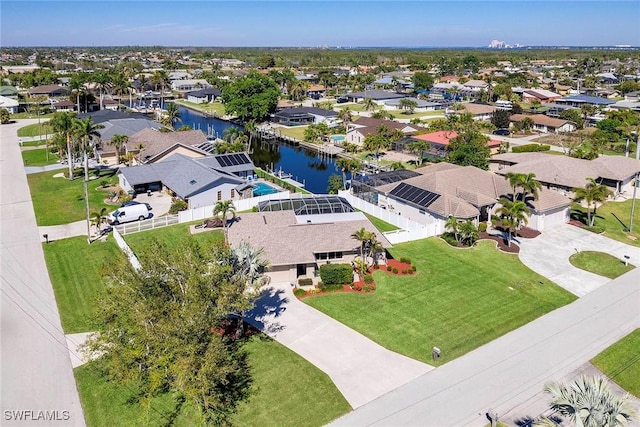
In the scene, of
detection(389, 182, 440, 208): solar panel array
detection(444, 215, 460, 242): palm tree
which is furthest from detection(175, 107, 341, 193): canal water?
detection(444, 215, 460, 242): palm tree

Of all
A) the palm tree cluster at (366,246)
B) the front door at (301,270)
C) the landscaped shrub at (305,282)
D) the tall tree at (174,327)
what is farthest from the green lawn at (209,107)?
the tall tree at (174,327)

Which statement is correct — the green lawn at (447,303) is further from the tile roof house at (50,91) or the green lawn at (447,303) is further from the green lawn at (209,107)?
the tile roof house at (50,91)

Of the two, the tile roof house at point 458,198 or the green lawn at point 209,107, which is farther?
the green lawn at point 209,107

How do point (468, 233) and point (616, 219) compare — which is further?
point (616, 219)

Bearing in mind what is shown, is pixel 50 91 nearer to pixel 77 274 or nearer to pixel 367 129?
pixel 367 129

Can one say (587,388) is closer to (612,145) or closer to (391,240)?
(391,240)

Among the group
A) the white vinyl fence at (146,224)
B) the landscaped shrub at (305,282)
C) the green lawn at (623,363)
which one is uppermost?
the white vinyl fence at (146,224)

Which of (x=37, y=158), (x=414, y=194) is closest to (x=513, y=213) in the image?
(x=414, y=194)
